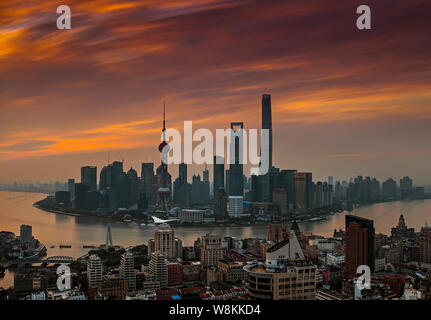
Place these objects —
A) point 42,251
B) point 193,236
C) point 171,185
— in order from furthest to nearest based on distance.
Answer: point 171,185, point 193,236, point 42,251

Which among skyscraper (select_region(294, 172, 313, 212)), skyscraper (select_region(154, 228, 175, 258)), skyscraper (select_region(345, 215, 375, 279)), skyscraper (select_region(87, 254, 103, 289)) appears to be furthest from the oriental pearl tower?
skyscraper (select_region(87, 254, 103, 289))

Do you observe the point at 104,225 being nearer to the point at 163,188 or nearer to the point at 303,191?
the point at 163,188

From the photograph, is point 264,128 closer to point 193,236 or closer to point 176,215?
point 176,215

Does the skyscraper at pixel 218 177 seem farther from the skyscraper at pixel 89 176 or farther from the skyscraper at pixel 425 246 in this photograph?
the skyscraper at pixel 425 246

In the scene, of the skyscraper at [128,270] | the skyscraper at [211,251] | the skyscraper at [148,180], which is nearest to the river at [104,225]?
the skyscraper at [211,251]
